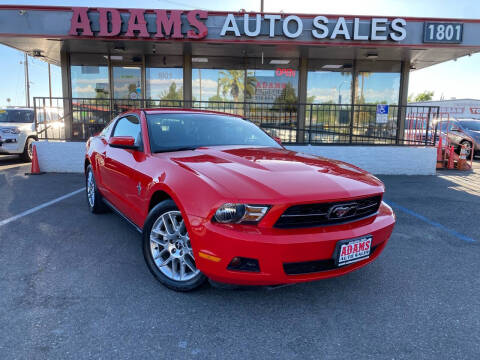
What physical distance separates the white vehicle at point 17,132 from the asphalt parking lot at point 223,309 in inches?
289

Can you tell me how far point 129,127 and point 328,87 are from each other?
32.9 ft

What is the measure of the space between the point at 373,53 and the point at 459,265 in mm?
9361

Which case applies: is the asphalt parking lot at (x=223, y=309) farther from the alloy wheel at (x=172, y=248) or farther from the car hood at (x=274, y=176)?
the car hood at (x=274, y=176)

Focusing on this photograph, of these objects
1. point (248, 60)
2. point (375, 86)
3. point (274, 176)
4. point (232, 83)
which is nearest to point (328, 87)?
point (375, 86)

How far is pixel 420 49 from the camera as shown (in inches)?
402

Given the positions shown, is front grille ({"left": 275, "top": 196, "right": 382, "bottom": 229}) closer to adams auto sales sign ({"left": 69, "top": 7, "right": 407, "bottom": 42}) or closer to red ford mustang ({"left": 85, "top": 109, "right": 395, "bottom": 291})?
red ford mustang ({"left": 85, "top": 109, "right": 395, "bottom": 291})

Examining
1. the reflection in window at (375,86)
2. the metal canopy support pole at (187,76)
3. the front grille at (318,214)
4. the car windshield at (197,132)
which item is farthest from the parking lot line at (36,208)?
the reflection in window at (375,86)

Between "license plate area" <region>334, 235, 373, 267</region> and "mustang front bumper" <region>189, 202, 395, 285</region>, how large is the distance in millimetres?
38

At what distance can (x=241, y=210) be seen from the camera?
2387 mm

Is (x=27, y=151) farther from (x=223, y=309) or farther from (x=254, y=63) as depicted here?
(x=223, y=309)

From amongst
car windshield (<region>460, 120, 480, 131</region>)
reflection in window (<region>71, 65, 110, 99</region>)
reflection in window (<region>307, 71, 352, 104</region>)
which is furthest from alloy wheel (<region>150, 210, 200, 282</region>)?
car windshield (<region>460, 120, 480, 131</region>)

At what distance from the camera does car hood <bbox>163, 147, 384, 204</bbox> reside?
96.1 inches

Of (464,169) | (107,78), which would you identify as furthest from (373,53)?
(107,78)

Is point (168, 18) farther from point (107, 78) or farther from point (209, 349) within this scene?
point (209, 349)
